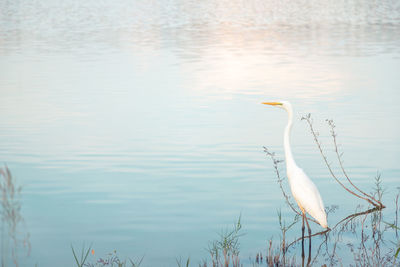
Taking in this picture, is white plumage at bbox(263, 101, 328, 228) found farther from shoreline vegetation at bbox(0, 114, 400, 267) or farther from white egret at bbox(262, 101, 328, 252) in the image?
shoreline vegetation at bbox(0, 114, 400, 267)

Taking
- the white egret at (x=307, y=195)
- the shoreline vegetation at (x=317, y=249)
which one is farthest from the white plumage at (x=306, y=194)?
the shoreline vegetation at (x=317, y=249)

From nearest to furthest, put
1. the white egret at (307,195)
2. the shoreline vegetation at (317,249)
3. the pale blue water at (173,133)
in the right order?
the shoreline vegetation at (317,249) → the white egret at (307,195) → the pale blue water at (173,133)

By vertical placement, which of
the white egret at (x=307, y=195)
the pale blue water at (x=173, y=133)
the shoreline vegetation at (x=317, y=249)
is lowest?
the shoreline vegetation at (x=317, y=249)

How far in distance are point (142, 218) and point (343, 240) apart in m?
2.22

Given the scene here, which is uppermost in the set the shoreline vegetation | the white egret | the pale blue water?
the pale blue water

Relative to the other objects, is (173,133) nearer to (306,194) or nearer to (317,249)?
(306,194)

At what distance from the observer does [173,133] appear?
10969mm

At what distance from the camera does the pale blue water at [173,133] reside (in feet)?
22.2

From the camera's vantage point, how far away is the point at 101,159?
30.6 feet

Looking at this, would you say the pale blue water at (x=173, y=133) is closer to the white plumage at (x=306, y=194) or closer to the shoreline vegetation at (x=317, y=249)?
the shoreline vegetation at (x=317, y=249)

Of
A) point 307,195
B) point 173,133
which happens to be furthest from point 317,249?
point 173,133

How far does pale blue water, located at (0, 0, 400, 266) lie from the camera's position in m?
6.76

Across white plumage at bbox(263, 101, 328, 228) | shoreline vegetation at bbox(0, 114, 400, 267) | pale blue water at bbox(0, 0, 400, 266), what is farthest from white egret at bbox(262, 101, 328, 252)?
pale blue water at bbox(0, 0, 400, 266)

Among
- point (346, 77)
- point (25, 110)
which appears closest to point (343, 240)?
point (25, 110)
